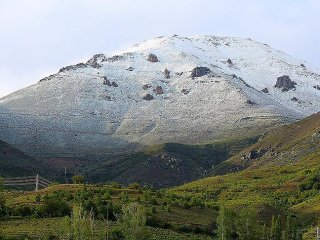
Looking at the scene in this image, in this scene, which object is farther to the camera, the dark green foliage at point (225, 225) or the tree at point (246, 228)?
the tree at point (246, 228)

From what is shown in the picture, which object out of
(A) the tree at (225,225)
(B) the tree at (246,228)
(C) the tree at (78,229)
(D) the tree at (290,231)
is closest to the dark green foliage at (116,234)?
(C) the tree at (78,229)

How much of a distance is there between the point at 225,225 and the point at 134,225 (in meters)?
14.8

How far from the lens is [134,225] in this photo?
85.1 metres

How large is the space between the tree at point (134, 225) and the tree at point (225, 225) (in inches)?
449

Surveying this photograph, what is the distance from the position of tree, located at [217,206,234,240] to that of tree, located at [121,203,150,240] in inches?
449

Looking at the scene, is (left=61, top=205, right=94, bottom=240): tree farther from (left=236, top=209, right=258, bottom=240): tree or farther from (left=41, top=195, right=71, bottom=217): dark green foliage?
(left=236, top=209, right=258, bottom=240): tree

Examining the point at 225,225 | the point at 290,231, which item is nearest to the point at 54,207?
the point at 225,225

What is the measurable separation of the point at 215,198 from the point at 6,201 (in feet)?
257

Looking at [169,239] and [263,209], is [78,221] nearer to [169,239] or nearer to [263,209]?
[169,239]

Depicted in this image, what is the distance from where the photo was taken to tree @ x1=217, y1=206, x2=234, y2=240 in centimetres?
9370

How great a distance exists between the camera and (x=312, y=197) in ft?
515

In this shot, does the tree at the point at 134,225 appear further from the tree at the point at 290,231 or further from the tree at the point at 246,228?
the tree at the point at 290,231

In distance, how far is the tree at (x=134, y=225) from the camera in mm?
84812

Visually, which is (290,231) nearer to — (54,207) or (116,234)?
(116,234)
